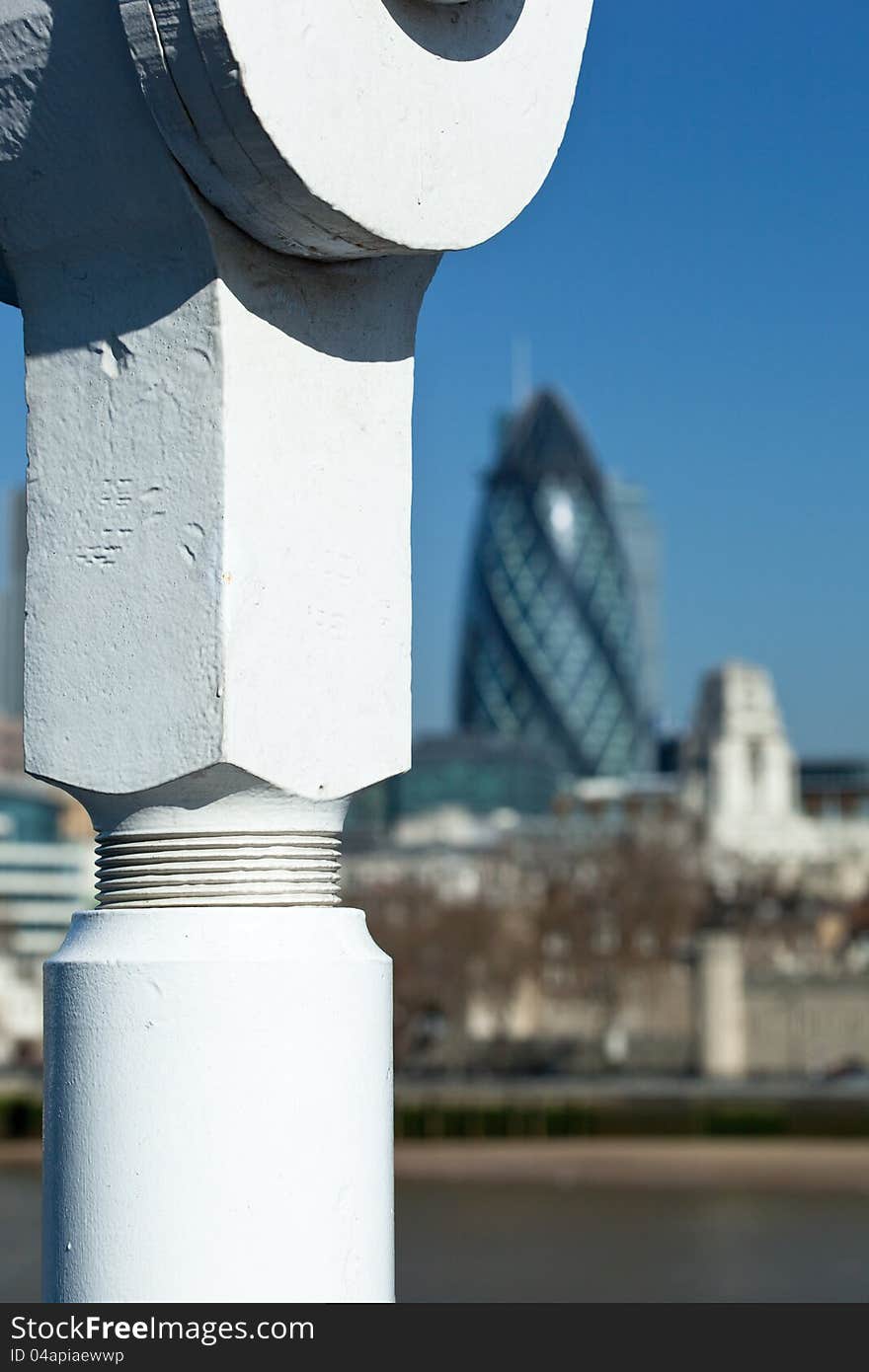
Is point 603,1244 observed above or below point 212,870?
below

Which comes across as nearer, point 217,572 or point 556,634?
point 217,572

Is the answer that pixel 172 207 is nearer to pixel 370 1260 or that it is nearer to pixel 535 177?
pixel 535 177

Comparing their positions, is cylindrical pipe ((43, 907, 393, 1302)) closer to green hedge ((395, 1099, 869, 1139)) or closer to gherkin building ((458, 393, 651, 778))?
green hedge ((395, 1099, 869, 1139))

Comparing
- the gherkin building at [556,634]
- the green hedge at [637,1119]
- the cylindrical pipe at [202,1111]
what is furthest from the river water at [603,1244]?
the gherkin building at [556,634]

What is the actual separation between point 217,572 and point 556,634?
13845 centimetres

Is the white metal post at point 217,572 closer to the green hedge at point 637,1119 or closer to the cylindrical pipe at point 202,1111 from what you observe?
the cylindrical pipe at point 202,1111

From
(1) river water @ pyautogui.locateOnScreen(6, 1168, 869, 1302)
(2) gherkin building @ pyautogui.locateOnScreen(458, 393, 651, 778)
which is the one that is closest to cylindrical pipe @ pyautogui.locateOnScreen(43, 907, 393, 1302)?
(1) river water @ pyautogui.locateOnScreen(6, 1168, 869, 1302)

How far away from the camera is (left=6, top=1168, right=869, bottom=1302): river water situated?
2977 cm

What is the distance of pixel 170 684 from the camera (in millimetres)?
2865

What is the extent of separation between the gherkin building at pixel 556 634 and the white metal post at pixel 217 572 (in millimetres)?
138227

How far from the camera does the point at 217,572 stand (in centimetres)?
283

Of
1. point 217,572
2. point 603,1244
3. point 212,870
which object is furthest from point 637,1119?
point 217,572

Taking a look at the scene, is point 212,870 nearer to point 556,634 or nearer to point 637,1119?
point 637,1119
